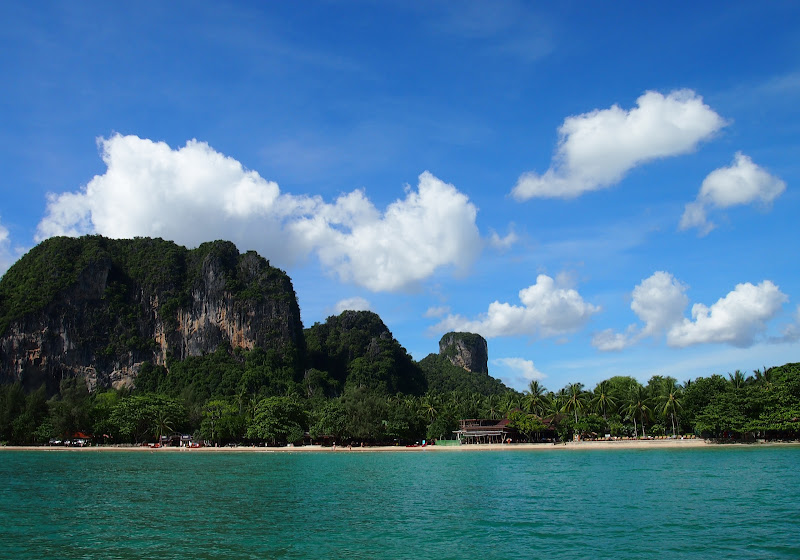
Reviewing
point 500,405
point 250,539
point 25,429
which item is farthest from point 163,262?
point 250,539

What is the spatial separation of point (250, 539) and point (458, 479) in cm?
2106

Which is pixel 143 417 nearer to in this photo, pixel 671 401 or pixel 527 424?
pixel 527 424

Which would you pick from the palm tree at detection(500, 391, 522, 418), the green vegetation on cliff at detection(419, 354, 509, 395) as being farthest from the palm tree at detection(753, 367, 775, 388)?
the green vegetation on cliff at detection(419, 354, 509, 395)

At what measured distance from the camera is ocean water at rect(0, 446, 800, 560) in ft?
61.4

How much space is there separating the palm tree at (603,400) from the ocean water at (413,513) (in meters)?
36.7

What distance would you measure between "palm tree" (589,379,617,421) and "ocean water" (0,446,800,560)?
3667cm

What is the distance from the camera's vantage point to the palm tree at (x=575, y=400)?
82.5 meters

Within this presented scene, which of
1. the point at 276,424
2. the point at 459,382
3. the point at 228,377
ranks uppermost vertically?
the point at 459,382

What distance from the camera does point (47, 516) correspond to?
25.0m

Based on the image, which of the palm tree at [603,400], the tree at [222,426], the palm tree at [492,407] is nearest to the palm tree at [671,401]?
the palm tree at [603,400]

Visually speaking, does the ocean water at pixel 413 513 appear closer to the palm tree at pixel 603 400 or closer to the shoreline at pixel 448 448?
the shoreline at pixel 448 448

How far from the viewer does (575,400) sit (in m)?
83.2

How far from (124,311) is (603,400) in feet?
345

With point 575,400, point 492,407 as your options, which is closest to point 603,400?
point 575,400
